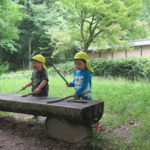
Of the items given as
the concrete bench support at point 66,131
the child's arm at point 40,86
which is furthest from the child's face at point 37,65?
the concrete bench support at point 66,131

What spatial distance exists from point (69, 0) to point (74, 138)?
11.4 metres

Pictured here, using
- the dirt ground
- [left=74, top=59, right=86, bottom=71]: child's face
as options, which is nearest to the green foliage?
the dirt ground

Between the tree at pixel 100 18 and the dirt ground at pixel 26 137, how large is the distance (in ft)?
31.4

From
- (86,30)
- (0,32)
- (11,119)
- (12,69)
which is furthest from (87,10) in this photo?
(12,69)

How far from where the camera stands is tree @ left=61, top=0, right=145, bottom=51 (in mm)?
12469

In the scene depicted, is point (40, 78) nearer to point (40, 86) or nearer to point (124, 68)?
point (40, 86)

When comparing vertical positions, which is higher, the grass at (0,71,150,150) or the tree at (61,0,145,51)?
the tree at (61,0,145,51)

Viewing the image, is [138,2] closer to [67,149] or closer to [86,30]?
[86,30]

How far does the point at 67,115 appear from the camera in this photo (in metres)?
2.99

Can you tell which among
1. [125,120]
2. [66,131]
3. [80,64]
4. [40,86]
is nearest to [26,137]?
[66,131]

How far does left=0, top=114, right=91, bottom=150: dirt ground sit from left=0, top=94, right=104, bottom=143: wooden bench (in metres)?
0.13

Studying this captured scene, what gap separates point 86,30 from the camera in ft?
49.9

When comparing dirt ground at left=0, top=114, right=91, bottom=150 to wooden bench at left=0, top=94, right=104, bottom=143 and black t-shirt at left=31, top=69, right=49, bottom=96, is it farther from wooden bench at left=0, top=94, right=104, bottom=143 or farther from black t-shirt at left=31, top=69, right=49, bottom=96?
black t-shirt at left=31, top=69, right=49, bottom=96

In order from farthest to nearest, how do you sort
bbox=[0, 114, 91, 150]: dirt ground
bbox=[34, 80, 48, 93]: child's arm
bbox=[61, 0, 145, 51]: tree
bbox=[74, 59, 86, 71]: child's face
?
bbox=[61, 0, 145, 51]: tree, bbox=[34, 80, 48, 93]: child's arm, bbox=[74, 59, 86, 71]: child's face, bbox=[0, 114, 91, 150]: dirt ground
